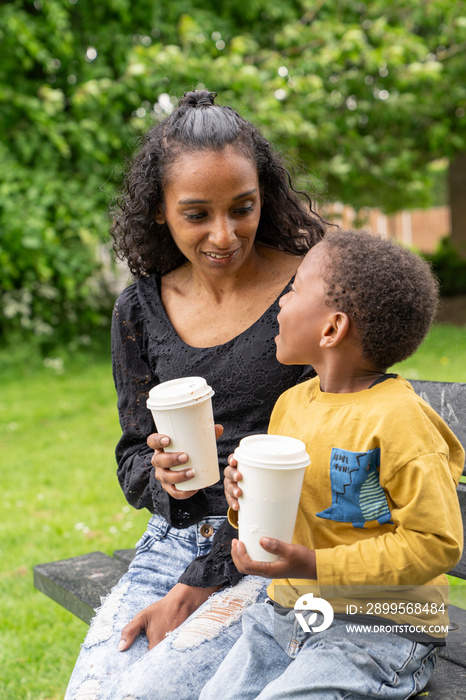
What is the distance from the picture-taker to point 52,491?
509cm

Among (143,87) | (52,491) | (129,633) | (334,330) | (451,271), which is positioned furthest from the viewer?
(451,271)

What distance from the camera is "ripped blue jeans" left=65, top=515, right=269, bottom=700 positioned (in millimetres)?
1689

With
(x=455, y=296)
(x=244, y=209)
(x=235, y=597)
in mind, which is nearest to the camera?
(x=235, y=597)

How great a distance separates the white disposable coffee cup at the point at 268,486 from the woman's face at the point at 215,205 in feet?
2.53

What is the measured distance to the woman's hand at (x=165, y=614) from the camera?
6.11 feet

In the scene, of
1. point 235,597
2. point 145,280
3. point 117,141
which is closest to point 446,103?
point 117,141

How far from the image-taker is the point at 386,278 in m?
1.55

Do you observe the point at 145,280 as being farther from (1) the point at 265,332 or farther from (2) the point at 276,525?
(2) the point at 276,525

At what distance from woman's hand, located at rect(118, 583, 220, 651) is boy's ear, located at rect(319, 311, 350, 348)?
0.81 metres

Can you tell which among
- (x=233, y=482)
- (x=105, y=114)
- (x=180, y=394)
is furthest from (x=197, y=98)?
(x=105, y=114)

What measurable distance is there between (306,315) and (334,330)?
80 mm

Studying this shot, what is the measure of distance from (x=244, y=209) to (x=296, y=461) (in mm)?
927

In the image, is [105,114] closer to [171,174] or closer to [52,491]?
[52,491]

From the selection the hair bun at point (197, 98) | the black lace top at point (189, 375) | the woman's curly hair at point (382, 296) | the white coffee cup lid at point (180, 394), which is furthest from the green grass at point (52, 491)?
the hair bun at point (197, 98)
